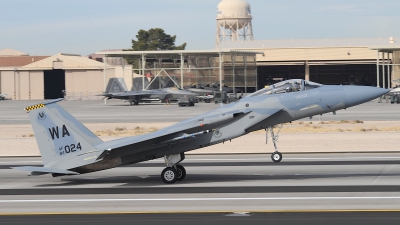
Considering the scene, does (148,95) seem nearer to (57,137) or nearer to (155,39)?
(57,137)

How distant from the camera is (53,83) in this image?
106625mm

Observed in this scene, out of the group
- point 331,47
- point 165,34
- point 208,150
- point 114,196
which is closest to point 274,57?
point 331,47

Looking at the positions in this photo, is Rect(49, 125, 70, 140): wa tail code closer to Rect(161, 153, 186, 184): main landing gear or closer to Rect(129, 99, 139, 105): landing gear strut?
Rect(161, 153, 186, 184): main landing gear

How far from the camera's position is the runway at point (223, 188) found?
15039 millimetres

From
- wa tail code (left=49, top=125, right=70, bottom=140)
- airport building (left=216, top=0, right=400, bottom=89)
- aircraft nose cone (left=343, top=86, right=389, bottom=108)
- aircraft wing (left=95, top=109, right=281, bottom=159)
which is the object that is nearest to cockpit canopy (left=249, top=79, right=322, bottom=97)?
aircraft wing (left=95, top=109, right=281, bottom=159)

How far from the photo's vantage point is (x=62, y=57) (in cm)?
9950

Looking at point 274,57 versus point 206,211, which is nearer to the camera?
point 206,211

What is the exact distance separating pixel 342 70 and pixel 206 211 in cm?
8758

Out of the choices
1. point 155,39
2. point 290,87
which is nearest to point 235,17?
point 155,39

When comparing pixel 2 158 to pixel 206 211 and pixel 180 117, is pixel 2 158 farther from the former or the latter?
pixel 180 117

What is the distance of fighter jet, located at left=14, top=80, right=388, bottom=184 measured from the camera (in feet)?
61.3

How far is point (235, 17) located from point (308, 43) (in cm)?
2132

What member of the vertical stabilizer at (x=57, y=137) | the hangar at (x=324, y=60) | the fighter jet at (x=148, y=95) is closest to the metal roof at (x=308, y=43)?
the hangar at (x=324, y=60)

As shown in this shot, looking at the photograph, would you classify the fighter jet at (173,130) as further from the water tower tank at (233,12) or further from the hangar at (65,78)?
the water tower tank at (233,12)
